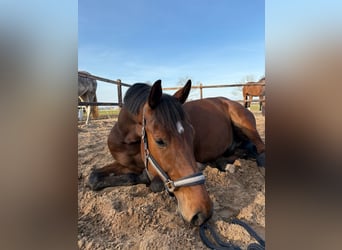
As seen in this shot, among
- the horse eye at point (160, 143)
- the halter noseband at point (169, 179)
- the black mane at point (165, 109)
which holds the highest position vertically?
the black mane at point (165, 109)

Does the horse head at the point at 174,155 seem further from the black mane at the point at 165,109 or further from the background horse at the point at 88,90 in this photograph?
the background horse at the point at 88,90

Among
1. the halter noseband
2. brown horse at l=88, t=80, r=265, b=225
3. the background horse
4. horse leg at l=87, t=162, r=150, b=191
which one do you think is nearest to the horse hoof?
brown horse at l=88, t=80, r=265, b=225

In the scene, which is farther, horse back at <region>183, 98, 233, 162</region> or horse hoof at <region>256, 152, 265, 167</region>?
horse hoof at <region>256, 152, 265, 167</region>

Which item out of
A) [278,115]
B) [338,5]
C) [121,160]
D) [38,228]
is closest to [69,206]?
[38,228]

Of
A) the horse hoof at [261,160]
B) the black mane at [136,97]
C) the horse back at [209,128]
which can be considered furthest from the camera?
the horse hoof at [261,160]

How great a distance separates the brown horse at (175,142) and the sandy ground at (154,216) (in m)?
0.14

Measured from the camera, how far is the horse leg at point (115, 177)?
63.4 inches

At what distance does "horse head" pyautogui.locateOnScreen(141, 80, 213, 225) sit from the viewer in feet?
3.29

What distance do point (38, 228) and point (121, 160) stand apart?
135 centimetres

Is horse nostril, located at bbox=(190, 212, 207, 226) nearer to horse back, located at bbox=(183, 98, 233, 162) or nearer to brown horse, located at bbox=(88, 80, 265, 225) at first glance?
brown horse, located at bbox=(88, 80, 265, 225)

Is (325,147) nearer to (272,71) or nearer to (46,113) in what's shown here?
(272,71)

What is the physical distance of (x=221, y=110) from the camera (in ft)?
7.62

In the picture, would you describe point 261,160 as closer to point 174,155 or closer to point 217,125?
point 217,125

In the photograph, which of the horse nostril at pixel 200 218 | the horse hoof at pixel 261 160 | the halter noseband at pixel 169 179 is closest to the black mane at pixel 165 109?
the halter noseband at pixel 169 179
